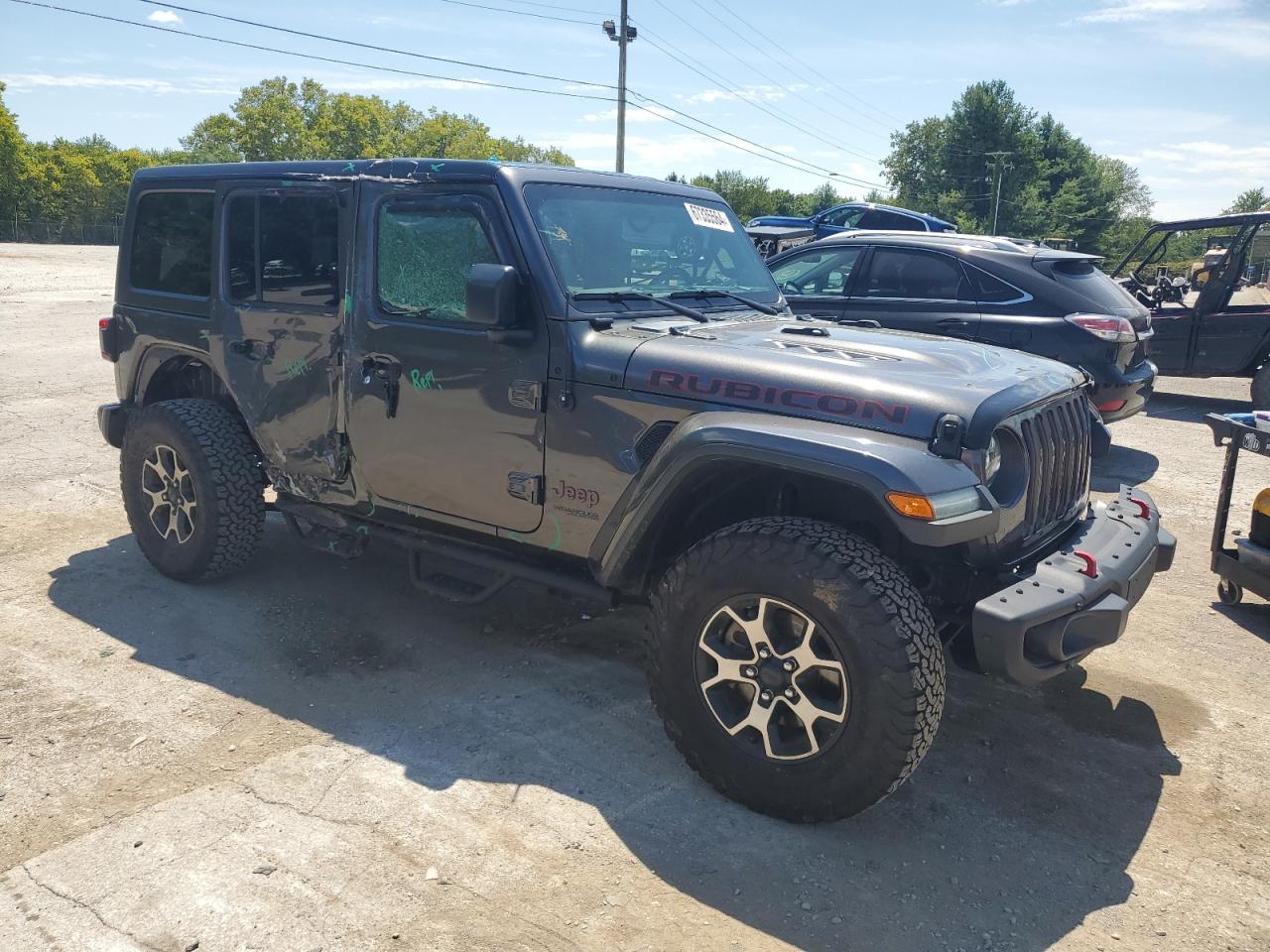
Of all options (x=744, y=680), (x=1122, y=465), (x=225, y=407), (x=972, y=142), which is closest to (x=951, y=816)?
(x=744, y=680)

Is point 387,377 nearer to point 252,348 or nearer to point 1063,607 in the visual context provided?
point 252,348

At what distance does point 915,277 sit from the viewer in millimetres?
7801

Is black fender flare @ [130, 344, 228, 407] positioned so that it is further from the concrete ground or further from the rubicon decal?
the rubicon decal

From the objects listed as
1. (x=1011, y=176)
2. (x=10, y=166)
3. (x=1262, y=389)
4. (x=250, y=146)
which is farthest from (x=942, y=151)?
(x=1262, y=389)

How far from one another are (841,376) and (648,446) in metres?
0.71

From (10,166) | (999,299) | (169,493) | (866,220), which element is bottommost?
(169,493)

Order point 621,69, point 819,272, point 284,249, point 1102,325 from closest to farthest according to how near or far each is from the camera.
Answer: point 284,249, point 1102,325, point 819,272, point 621,69

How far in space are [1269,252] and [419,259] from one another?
11408 millimetres

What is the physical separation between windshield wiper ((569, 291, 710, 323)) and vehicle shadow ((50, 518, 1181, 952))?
156cm

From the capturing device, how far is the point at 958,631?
325 centimetres

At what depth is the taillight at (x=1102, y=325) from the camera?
7305 millimetres

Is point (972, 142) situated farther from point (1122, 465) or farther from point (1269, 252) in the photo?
point (1122, 465)

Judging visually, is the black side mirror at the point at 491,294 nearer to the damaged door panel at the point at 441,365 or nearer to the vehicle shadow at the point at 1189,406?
the damaged door panel at the point at 441,365

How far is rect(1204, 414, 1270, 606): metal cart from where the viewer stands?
4.66m
